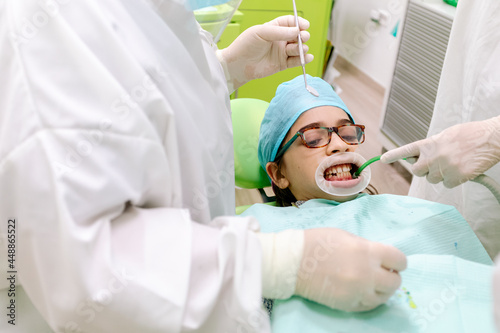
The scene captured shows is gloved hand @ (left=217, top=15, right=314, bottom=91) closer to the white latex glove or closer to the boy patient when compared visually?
the boy patient

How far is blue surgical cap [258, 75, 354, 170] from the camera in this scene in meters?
1.49

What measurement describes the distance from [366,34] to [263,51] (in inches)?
122

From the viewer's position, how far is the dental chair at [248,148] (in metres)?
1.72

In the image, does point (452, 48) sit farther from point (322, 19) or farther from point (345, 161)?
point (322, 19)

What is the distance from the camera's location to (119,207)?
0.64 m

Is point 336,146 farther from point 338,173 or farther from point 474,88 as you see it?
point 474,88

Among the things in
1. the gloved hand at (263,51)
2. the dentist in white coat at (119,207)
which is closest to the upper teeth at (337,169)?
the gloved hand at (263,51)

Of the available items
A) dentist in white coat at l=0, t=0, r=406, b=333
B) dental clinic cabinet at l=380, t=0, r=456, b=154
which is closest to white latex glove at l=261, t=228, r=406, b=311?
dentist in white coat at l=0, t=0, r=406, b=333

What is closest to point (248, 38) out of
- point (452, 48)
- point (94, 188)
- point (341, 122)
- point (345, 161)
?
point (341, 122)

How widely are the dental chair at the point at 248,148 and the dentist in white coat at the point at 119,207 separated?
3.04 feet

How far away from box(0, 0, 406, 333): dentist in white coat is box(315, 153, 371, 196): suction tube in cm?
60

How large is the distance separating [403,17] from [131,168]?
2554mm

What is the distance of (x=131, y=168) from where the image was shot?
0.62 metres

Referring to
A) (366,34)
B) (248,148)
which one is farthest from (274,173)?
(366,34)
